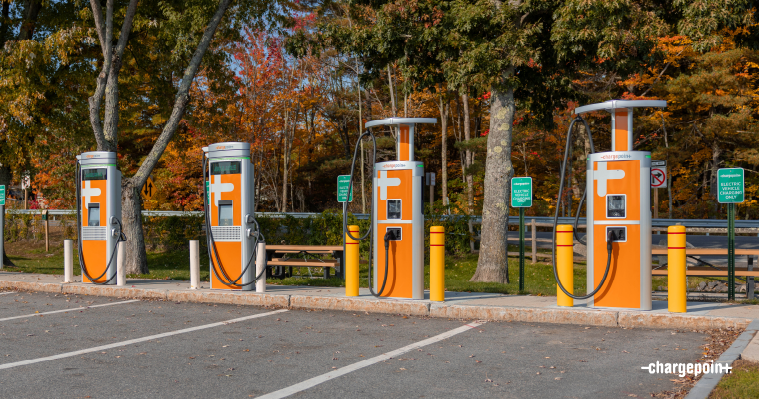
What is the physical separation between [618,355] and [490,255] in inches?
275

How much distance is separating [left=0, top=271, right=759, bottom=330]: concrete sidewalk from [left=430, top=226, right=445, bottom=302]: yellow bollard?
0.20 meters

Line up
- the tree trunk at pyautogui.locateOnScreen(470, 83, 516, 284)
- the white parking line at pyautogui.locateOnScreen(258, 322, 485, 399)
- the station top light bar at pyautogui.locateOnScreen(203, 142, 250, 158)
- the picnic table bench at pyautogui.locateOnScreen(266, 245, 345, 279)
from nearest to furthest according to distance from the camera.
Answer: the white parking line at pyautogui.locateOnScreen(258, 322, 485, 399), the station top light bar at pyautogui.locateOnScreen(203, 142, 250, 158), the tree trunk at pyautogui.locateOnScreen(470, 83, 516, 284), the picnic table bench at pyautogui.locateOnScreen(266, 245, 345, 279)

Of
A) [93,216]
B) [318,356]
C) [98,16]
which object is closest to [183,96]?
[98,16]

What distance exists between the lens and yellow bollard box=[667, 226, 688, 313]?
26.5 feet

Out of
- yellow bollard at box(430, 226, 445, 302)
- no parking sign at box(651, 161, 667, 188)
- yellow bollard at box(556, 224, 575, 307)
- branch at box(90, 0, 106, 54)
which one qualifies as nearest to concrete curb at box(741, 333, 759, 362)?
yellow bollard at box(556, 224, 575, 307)

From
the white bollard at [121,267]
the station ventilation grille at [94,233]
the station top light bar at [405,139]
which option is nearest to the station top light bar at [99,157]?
the station ventilation grille at [94,233]

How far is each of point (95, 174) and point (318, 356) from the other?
813cm

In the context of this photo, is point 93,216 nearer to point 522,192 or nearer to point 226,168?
point 226,168

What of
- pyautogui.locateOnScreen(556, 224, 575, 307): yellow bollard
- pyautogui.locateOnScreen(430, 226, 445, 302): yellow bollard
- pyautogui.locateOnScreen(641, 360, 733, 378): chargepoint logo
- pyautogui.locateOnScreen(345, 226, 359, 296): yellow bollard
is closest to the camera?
pyautogui.locateOnScreen(641, 360, 733, 378): chargepoint logo

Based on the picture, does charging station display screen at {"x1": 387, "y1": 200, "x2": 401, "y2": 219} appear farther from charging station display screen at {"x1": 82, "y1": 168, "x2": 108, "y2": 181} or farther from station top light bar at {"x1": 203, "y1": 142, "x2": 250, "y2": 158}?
charging station display screen at {"x1": 82, "y1": 168, "x2": 108, "y2": 181}

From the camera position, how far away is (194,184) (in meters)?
32.5

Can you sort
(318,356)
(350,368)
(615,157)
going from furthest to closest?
(615,157)
(318,356)
(350,368)

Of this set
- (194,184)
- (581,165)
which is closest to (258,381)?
(581,165)

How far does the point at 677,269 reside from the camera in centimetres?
814
